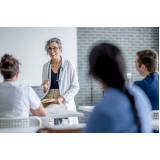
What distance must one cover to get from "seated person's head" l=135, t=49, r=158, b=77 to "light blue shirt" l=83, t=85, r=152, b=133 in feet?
4.40

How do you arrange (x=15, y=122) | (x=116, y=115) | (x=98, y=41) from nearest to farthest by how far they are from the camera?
(x=116, y=115) → (x=15, y=122) → (x=98, y=41)

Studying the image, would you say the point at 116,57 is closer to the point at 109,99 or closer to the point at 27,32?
the point at 109,99

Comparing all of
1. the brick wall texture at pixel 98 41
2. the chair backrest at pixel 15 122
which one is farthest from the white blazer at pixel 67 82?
the brick wall texture at pixel 98 41

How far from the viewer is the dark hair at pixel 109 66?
1082mm

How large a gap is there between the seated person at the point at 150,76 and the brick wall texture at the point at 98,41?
2897 mm

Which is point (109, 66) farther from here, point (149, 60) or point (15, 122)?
point (149, 60)

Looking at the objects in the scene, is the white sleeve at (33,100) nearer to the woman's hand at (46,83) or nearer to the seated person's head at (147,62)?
the seated person's head at (147,62)

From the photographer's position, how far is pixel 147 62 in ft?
7.93

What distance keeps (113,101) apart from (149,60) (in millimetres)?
1497

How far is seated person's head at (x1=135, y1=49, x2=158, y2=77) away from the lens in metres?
2.39

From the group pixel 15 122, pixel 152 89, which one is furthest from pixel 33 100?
pixel 152 89

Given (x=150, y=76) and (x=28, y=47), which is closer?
(x=150, y=76)
